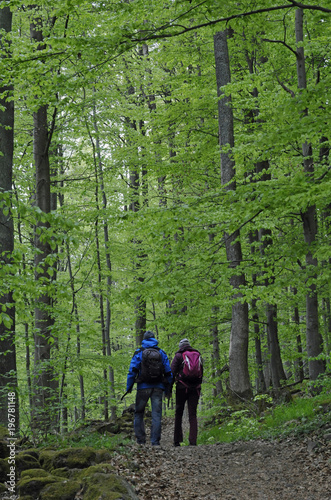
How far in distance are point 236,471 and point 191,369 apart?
7.67 feet

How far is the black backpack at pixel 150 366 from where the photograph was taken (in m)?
7.91

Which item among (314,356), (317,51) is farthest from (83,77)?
(314,356)

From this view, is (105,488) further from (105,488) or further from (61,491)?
(61,491)

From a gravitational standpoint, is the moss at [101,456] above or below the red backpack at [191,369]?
below

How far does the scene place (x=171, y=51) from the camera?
11258 mm

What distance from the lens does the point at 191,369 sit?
8.55m

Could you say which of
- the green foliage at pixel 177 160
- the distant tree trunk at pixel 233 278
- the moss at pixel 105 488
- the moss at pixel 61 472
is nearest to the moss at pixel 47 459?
the moss at pixel 61 472

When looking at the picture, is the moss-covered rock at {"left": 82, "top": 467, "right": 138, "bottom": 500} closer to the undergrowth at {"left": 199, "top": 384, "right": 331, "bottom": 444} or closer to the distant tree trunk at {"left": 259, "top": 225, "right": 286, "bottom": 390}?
the undergrowth at {"left": 199, "top": 384, "right": 331, "bottom": 444}

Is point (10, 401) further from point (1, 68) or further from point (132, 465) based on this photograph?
point (1, 68)

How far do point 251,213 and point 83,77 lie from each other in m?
3.44

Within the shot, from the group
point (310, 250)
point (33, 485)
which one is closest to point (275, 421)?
point (310, 250)

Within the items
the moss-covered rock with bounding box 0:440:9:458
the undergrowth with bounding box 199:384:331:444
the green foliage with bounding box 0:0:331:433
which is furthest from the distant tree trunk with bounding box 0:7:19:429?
the undergrowth with bounding box 199:384:331:444

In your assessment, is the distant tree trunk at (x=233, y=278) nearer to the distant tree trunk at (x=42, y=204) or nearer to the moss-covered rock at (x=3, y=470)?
the distant tree trunk at (x=42, y=204)

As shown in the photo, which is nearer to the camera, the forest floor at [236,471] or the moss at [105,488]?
the moss at [105,488]
